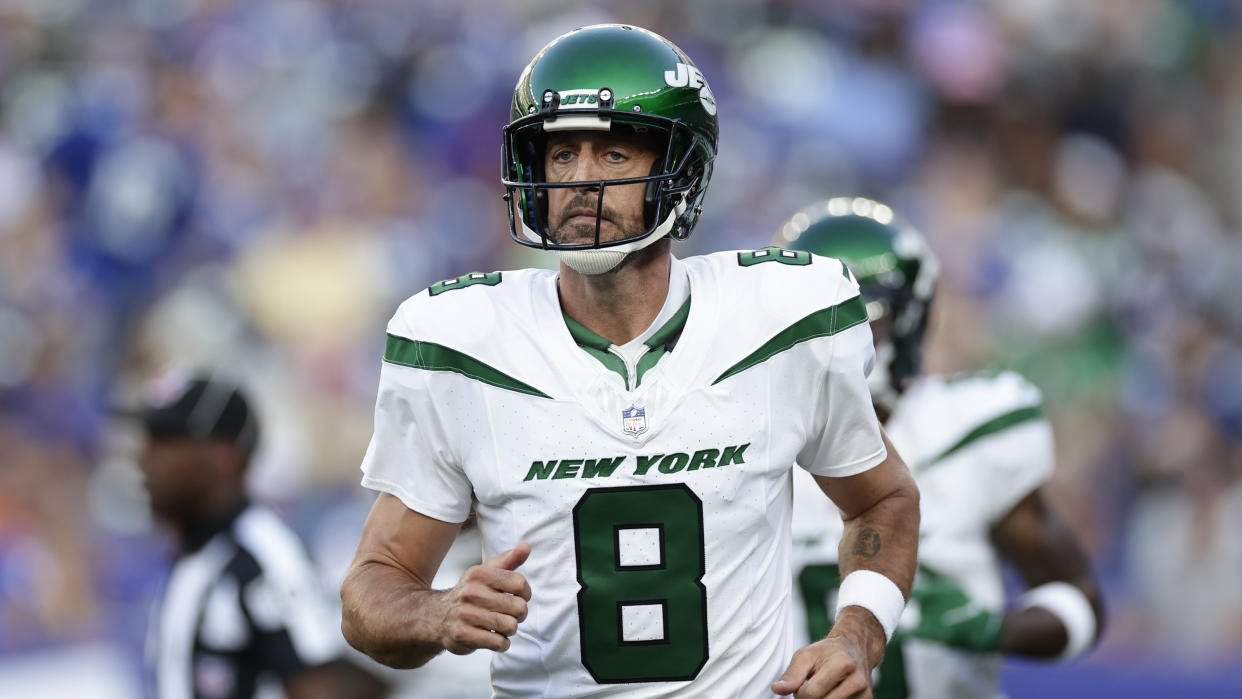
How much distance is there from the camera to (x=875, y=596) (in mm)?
2766

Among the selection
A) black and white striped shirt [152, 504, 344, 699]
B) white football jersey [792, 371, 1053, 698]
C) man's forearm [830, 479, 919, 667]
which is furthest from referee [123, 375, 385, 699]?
man's forearm [830, 479, 919, 667]

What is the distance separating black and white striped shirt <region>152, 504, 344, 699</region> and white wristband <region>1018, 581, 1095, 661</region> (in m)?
1.85

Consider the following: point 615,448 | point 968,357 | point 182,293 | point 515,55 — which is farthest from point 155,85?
point 615,448

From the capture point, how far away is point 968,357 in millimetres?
8547

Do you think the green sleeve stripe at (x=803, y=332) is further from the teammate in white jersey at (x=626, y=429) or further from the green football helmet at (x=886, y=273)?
the green football helmet at (x=886, y=273)

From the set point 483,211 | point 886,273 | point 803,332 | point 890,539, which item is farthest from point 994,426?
point 483,211

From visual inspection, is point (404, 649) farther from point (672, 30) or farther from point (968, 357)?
point (672, 30)

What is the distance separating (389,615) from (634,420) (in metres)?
0.52

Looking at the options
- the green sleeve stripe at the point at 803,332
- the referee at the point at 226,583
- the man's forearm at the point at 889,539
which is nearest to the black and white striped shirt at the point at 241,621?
the referee at the point at 226,583

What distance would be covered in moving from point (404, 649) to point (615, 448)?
1.57 ft

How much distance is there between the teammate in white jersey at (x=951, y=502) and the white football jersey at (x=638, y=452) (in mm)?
1088

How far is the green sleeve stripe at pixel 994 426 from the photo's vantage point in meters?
4.03

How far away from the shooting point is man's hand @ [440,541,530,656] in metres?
2.27

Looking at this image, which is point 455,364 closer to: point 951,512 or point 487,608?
point 487,608
